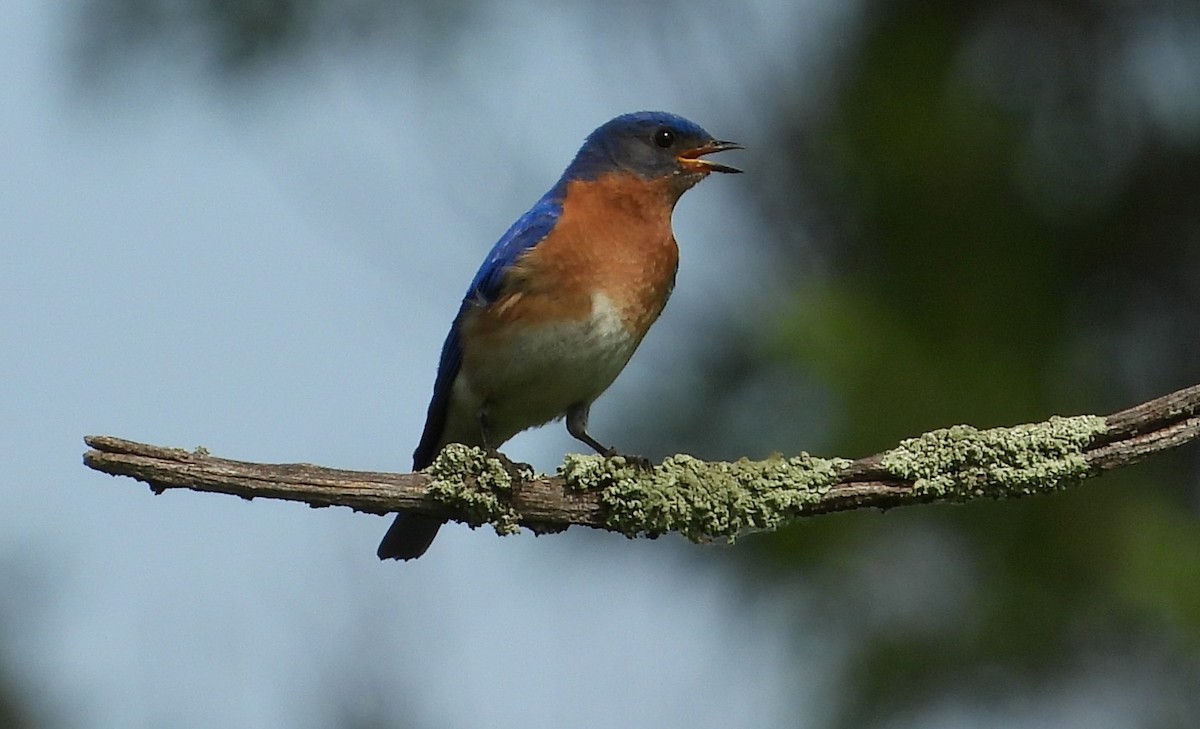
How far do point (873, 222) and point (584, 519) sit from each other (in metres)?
3.48

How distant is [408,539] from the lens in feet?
21.6

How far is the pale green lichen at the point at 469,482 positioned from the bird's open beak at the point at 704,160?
7.02ft

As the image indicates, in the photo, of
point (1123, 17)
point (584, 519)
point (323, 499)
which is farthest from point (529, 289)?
point (1123, 17)

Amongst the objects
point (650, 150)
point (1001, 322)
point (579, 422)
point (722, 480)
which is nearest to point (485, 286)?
point (579, 422)

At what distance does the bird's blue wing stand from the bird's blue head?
9.0 inches

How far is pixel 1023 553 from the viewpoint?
7.07 m

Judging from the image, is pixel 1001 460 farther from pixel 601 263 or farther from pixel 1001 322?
pixel 1001 322

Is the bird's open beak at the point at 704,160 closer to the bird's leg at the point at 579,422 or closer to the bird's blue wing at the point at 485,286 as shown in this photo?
the bird's blue wing at the point at 485,286

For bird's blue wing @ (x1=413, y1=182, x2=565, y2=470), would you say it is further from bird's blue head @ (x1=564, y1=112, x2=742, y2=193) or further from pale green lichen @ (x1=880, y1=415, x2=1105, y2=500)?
pale green lichen @ (x1=880, y1=415, x2=1105, y2=500)

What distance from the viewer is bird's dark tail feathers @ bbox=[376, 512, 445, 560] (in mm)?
6574

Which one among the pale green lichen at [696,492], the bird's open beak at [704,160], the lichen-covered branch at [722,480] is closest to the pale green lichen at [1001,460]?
the lichen-covered branch at [722,480]

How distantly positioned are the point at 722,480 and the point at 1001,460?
73 cm

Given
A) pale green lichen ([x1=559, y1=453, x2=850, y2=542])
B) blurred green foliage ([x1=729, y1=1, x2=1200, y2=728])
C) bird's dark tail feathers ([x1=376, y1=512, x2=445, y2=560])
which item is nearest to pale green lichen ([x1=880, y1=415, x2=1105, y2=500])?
pale green lichen ([x1=559, y1=453, x2=850, y2=542])

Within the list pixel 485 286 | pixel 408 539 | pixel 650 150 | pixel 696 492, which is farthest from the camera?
pixel 650 150
